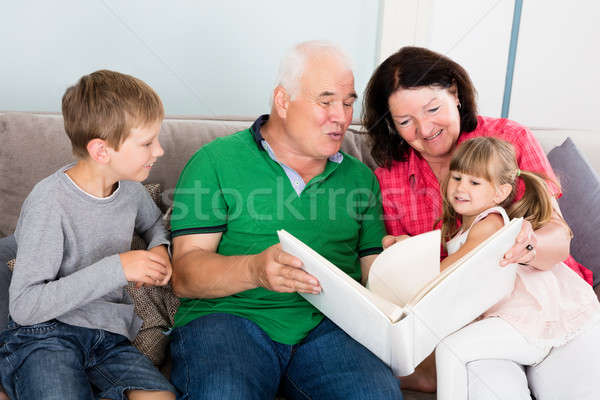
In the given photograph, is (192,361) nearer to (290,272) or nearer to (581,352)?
(290,272)

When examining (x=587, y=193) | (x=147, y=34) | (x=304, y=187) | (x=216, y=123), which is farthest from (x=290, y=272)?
(x=147, y=34)

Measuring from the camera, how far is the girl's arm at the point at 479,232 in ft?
4.44

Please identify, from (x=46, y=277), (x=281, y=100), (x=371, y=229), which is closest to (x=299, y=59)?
(x=281, y=100)

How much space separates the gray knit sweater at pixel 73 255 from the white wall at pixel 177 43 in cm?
101

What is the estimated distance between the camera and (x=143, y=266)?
4.06 feet

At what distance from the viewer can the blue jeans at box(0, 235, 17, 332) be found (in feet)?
4.35

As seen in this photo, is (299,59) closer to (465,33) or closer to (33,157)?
(33,157)

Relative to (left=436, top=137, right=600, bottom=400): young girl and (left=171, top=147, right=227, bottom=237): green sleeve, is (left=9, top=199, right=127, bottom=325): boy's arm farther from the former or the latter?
(left=436, top=137, right=600, bottom=400): young girl

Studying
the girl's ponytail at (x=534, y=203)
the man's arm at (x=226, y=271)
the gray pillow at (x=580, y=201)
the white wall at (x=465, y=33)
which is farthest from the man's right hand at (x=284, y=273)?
the white wall at (x=465, y=33)

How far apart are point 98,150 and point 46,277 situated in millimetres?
322

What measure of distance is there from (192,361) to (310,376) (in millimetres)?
293

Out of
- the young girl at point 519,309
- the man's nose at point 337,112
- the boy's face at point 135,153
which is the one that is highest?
the man's nose at point 337,112

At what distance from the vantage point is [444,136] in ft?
5.42

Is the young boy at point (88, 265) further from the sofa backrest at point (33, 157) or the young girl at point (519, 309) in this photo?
the young girl at point (519, 309)
